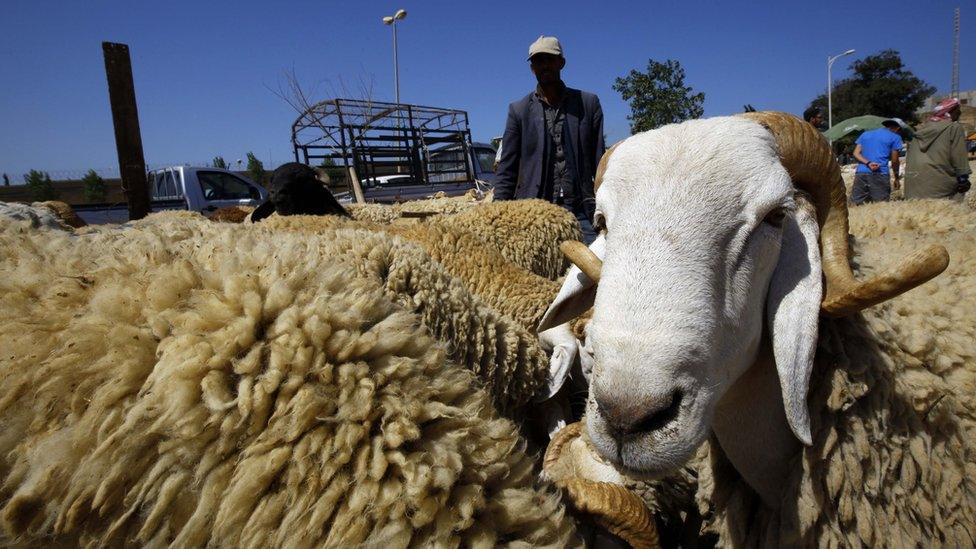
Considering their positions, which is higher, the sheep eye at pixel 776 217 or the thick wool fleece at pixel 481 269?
the sheep eye at pixel 776 217

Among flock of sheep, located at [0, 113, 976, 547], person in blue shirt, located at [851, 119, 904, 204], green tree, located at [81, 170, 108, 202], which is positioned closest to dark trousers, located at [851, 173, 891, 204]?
person in blue shirt, located at [851, 119, 904, 204]

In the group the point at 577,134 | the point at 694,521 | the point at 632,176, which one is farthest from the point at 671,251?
the point at 577,134

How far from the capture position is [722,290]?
135 cm

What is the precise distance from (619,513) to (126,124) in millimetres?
4941

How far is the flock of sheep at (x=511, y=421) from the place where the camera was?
0.76 m

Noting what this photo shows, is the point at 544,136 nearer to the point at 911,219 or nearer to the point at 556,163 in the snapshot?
the point at 556,163

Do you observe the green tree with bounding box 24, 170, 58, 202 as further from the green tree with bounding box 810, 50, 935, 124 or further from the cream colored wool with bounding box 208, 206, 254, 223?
the green tree with bounding box 810, 50, 935, 124

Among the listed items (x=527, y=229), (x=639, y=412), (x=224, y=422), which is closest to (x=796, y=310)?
Answer: (x=639, y=412)

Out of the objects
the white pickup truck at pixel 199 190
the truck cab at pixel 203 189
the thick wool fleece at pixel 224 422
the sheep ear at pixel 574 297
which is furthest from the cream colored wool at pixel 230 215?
the thick wool fleece at pixel 224 422

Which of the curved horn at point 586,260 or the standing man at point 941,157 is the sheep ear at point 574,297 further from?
the standing man at point 941,157

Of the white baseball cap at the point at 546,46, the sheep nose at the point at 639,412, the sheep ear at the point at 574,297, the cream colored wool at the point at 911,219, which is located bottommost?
the sheep nose at the point at 639,412

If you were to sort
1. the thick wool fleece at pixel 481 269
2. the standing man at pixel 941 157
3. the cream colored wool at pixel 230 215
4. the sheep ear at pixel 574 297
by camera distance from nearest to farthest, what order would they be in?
the sheep ear at pixel 574 297, the thick wool fleece at pixel 481 269, the standing man at pixel 941 157, the cream colored wool at pixel 230 215

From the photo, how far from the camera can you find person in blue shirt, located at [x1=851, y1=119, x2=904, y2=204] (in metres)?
7.71

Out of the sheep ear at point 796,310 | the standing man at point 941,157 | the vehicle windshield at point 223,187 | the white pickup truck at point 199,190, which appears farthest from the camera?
the vehicle windshield at point 223,187
